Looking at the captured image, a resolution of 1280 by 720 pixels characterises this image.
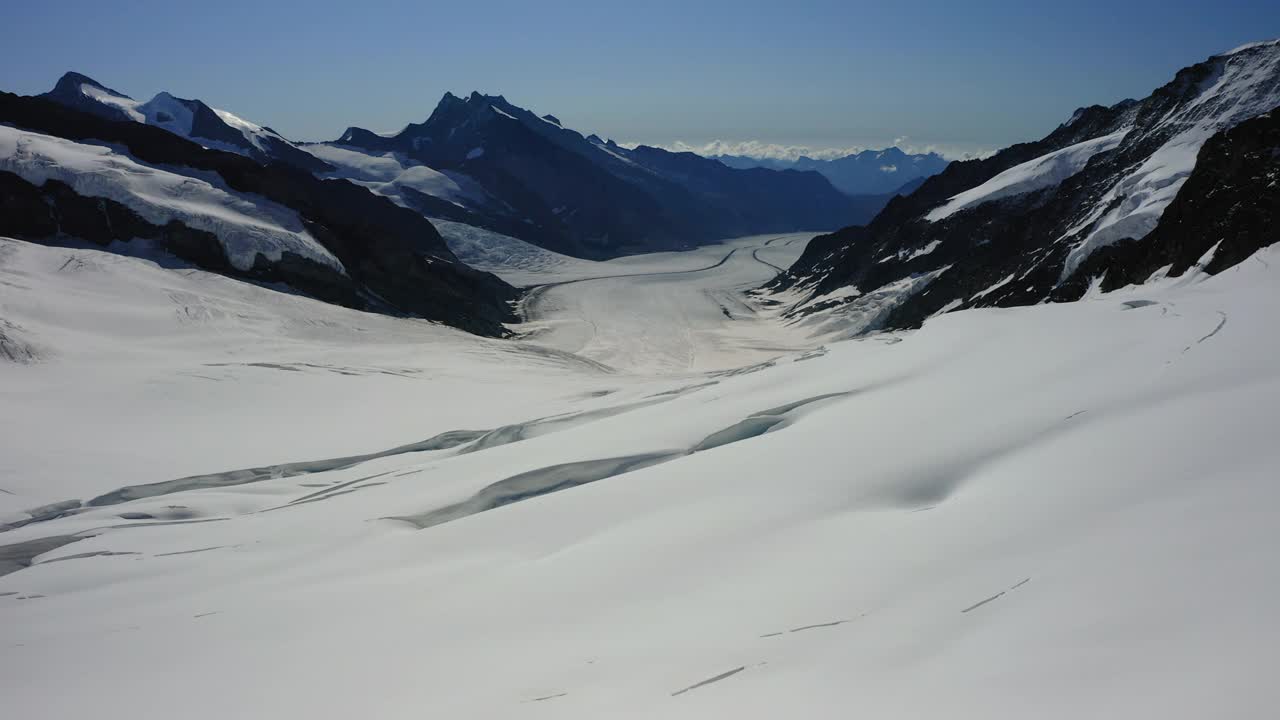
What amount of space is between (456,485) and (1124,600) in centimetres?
806

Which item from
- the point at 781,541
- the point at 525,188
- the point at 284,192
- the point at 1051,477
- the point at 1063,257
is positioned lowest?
the point at 781,541

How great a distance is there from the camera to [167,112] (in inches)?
4087

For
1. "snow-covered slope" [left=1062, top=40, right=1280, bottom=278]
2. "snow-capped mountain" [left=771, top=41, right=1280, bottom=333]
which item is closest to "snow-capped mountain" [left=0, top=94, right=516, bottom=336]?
"snow-capped mountain" [left=771, top=41, right=1280, bottom=333]

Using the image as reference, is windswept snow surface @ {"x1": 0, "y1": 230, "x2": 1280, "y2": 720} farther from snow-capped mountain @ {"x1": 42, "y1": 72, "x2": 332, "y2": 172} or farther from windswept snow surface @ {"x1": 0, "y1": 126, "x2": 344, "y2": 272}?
snow-capped mountain @ {"x1": 42, "y1": 72, "x2": 332, "y2": 172}

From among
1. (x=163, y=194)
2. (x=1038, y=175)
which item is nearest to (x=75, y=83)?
(x=163, y=194)

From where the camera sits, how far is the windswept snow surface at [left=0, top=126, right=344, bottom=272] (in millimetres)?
36844

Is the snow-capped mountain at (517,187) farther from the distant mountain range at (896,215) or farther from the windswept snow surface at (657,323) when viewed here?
the distant mountain range at (896,215)

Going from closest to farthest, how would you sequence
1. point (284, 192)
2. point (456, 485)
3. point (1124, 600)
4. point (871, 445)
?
point (1124, 600) → point (871, 445) → point (456, 485) → point (284, 192)

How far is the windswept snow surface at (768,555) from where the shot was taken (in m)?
3.51

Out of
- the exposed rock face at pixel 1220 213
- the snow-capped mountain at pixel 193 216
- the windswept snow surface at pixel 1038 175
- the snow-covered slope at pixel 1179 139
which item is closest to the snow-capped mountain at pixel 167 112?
the snow-capped mountain at pixel 193 216

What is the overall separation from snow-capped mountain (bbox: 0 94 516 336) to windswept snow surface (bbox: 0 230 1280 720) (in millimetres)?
27011

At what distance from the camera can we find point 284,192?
151ft

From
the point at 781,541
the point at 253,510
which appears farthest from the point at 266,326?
the point at 781,541

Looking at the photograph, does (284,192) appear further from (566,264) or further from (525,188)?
(525,188)
